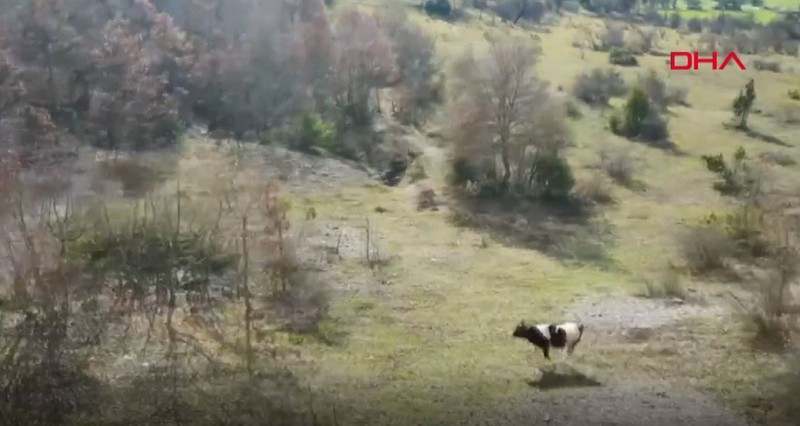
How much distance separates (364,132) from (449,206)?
1.71ft

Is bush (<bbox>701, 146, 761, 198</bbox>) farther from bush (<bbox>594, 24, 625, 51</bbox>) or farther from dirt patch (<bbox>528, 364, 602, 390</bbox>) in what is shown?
dirt patch (<bbox>528, 364, 602, 390</bbox>)

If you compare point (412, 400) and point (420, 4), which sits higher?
point (420, 4)

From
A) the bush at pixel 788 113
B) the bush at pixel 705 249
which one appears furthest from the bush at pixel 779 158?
the bush at pixel 705 249

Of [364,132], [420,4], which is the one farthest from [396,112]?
[420,4]

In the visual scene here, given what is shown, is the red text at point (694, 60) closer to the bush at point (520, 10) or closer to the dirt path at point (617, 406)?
the bush at point (520, 10)

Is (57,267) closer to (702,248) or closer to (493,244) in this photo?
(493,244)

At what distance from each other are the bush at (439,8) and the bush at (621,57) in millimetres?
847

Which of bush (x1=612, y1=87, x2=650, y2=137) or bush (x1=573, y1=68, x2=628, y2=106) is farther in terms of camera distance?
bush (x1=573, y1=68, x2=628, y2=106)

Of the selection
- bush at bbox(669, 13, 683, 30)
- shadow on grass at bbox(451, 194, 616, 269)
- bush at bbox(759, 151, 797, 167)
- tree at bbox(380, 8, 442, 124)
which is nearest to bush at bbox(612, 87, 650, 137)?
bush at bbox(669, 13, 683, 30)

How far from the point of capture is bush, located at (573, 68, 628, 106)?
17.9 ft

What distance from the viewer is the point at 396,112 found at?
17.1 feet

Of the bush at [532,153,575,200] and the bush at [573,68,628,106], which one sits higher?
the bush at [573,68,628,106]

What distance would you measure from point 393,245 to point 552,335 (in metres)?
0.86

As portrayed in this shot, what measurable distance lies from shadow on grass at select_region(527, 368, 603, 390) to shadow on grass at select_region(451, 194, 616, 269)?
902mm
